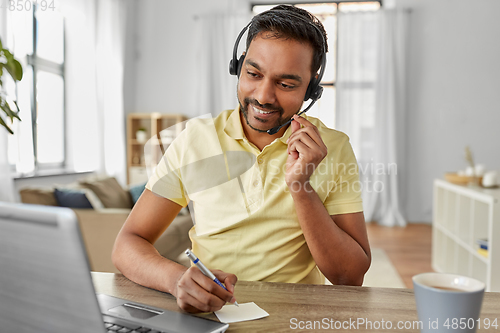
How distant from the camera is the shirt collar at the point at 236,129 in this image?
1.09m

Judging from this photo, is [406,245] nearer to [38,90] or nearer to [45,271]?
[38,90]

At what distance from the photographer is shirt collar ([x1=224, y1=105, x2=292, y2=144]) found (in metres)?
1.09

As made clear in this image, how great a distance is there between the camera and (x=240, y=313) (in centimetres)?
71

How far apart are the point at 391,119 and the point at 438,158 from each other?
790 mm

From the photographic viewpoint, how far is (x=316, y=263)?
3.21ft

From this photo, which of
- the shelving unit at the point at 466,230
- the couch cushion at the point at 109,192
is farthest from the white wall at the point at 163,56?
the shelving unit at the point at 466,230

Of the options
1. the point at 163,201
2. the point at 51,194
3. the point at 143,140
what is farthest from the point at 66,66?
the point at 163,201

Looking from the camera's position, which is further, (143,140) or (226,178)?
(143,140)

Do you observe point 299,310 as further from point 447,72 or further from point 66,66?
point 447,72

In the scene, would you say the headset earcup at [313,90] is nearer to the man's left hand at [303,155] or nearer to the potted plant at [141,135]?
the man's left hand at [303,155]

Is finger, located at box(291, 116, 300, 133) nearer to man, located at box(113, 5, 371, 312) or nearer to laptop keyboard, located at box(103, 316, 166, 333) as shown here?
man, located at box(113, 5, 371, 312)

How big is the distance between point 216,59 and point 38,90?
2289mm

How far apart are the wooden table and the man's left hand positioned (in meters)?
0.21

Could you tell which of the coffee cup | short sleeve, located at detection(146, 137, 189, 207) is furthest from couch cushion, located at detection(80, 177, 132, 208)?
the coffee cup
